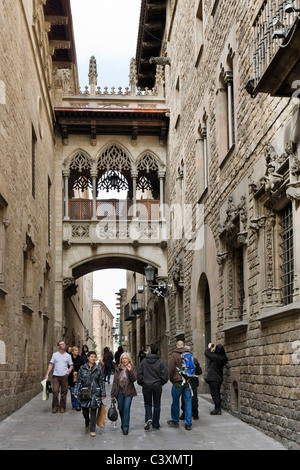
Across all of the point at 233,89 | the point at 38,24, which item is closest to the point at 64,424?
the point at 233,89

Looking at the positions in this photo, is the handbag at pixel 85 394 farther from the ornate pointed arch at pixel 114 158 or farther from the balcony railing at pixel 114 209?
the ornate pointed arch at pixel 114 158

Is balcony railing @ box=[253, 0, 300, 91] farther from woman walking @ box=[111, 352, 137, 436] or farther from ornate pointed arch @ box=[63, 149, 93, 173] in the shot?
ornate pointed arch @ box=[63, 149, 93, 173]

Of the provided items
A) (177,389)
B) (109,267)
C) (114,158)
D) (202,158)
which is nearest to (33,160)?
(202,158)

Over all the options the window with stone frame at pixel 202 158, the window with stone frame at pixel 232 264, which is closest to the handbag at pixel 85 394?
the window with stone frame at pixel 232 264

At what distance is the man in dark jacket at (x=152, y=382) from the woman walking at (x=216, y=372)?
1.58m

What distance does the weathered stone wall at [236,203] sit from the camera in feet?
32.0

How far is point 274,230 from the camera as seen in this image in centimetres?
1080

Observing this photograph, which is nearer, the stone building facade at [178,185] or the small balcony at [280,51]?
the small balcony at [280,51]

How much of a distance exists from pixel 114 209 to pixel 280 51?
1951 cm

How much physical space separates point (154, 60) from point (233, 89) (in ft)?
41.5

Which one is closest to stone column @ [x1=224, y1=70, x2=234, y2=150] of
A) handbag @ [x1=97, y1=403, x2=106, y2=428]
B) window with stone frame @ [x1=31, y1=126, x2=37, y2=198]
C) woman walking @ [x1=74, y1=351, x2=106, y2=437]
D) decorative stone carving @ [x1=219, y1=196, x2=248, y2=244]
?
decorative stone carving @ [x1=219, y1=196, x2=248, y2=244]

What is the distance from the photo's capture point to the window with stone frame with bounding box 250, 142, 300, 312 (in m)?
10.0

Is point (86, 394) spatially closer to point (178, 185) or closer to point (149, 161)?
point (178, 185)

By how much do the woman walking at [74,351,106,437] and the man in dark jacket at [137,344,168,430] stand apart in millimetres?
750
